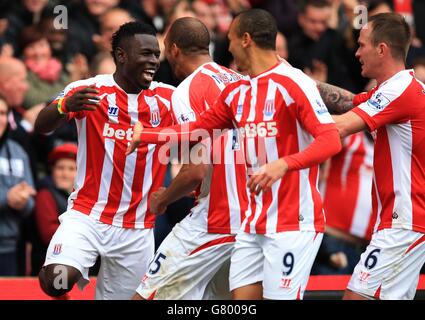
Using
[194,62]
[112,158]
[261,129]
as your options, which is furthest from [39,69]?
[261,129]

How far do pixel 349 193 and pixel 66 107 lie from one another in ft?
14.4

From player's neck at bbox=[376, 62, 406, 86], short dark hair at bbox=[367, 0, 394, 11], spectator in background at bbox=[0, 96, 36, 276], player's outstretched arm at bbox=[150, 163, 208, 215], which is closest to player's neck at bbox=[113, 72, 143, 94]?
player's outstretched arm at bbox=[150, 163, 208, 215]

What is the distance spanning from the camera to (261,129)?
23.1 ft

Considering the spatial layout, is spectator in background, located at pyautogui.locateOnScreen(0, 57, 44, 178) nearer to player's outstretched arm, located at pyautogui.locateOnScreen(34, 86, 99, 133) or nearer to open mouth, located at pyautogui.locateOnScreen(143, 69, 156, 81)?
player's outstretched arm, located at pyautogui.locateOnScreen(34, 86, 99, 133)

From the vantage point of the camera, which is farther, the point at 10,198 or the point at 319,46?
the point at 319,46

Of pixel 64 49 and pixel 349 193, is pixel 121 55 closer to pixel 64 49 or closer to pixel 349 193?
pixel 349 193

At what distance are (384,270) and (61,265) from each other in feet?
7.29

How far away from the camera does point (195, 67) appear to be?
319 inches

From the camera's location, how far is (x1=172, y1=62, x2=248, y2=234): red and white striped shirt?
780 cm

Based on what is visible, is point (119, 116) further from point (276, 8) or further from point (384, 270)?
point (276, 8)

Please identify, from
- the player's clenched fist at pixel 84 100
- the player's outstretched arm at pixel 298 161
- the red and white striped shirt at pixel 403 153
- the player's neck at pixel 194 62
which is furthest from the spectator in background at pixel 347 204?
the player's outstretched arm at pixel 298 161

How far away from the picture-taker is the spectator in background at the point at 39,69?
1147 cm

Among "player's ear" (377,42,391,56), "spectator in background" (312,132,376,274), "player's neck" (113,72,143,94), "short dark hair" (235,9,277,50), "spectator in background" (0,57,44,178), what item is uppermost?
"short dark hair" (235,9,277,50)

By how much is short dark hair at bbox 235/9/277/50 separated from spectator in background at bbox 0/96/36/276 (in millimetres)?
3857
